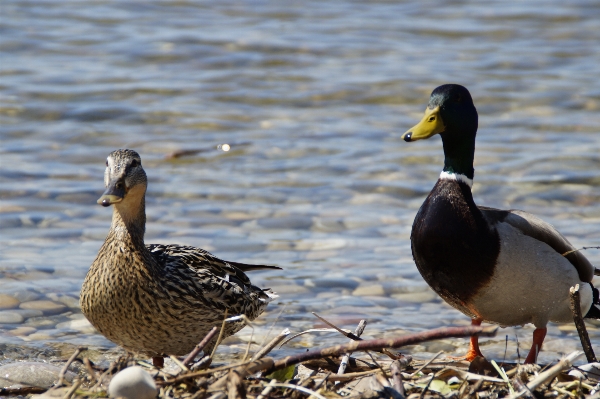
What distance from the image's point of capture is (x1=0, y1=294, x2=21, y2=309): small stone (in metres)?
6.11

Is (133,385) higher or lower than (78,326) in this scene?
higher

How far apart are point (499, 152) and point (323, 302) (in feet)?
13.4

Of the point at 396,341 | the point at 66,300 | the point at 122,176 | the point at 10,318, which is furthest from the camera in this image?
the point at 66,300

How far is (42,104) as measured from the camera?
10.9 m

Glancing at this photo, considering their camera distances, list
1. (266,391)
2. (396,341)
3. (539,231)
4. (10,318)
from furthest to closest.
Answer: (10,318) → (539,231) → (266,391) → (396,341)

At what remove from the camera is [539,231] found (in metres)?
4.98

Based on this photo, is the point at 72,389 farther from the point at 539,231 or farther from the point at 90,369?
the point at 539,231

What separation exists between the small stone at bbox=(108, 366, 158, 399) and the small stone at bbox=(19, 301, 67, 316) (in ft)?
9.38

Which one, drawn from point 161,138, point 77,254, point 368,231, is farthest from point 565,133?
point 77,254

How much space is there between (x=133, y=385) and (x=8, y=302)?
10.4ft

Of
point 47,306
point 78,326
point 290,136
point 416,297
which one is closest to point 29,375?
point 78,326

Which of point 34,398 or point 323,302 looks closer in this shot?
point 34,398

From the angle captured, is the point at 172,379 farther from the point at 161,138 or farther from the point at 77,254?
the point at 161,138

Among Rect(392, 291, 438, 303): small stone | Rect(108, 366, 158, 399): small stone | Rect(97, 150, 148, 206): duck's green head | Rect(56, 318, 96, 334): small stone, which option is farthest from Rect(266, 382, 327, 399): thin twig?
Rect(392, 291, 438, 303): small stone
